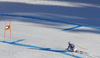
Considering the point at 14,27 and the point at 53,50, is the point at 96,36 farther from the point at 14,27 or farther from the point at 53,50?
the point at 14,27

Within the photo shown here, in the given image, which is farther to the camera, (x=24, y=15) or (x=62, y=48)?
(x=24, y=15)

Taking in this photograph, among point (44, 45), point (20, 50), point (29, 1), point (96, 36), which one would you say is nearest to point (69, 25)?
point (96, 36)

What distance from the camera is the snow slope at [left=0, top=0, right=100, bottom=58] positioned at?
5.12 m

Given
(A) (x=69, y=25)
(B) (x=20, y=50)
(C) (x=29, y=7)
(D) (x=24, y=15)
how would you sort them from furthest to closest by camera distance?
(C) (x=29, y=7), (D) (x=24, y=15), (A) (x=69, y=25), (B) (x=20, y=50)

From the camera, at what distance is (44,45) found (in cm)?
548

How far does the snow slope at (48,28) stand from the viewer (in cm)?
512

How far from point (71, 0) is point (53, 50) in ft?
19.0

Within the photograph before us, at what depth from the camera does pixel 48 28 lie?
267 inches

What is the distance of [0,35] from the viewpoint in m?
6.03

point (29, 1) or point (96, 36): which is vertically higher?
point (29, 1)

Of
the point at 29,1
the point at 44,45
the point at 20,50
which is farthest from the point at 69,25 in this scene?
the point at 29,1

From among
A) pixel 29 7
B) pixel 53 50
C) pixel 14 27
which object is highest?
pixel 29 7

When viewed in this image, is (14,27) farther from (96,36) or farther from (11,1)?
(11,1)

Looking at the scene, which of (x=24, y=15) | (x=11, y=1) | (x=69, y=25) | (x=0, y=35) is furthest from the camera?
(x=11, y=1)
